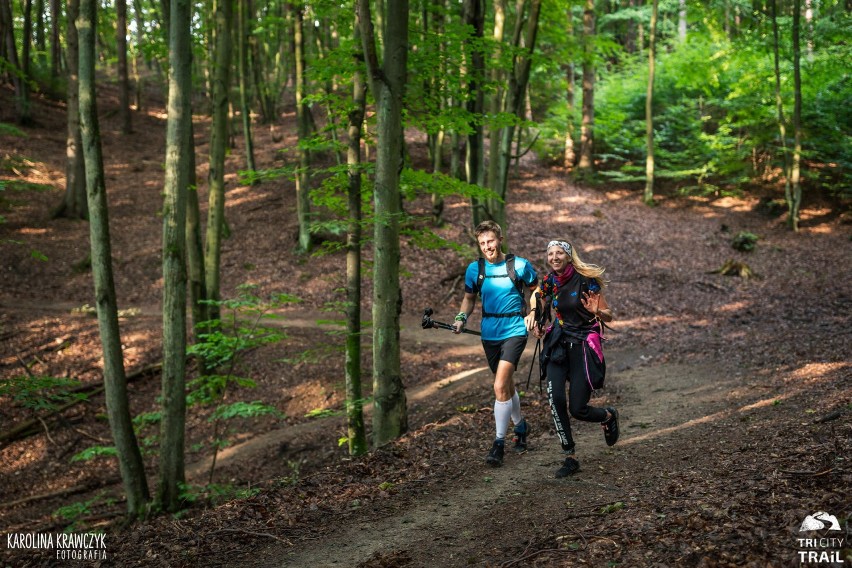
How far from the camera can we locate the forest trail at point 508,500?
4.36 m

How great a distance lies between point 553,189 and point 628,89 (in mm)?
6813

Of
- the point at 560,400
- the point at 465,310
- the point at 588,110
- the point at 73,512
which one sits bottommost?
the point at 73,512

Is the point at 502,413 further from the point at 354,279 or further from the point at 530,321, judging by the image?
the point at 354,279

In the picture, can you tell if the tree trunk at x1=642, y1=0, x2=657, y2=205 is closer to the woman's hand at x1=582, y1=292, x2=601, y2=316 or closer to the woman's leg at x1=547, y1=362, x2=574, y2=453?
the woman's hand at x1=582, y1=292, x2=601, y2=316

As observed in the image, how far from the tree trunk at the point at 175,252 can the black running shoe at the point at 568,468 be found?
4.67 metres

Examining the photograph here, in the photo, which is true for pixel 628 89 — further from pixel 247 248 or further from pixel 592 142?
pixel 247 248

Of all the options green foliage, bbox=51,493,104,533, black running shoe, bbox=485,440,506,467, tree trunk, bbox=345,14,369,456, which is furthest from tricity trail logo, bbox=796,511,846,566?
green foliage, bbox=51,493,104,533

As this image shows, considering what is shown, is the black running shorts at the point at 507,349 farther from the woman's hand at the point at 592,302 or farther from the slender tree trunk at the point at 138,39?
the slender tree trunk at the point at 138,39

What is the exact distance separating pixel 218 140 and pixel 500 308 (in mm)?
8580

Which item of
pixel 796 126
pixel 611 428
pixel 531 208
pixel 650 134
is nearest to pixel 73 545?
pixel 611 428

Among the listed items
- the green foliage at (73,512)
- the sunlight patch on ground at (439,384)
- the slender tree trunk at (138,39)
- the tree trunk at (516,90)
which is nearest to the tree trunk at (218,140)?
the green foliage at (73,512)

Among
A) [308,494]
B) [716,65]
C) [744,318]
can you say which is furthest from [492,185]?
Result: [716,65]

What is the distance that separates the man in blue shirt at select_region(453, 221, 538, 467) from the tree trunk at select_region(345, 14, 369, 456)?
2771 millimetres

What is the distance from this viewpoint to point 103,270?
24.2ft
